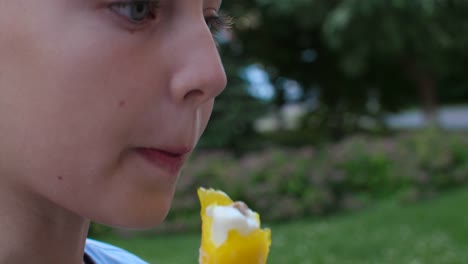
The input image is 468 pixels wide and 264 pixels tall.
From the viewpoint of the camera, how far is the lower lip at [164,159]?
2.65 ft

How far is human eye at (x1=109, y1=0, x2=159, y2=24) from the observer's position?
0.78 metres

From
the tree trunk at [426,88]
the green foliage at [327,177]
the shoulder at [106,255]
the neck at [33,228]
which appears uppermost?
the neck at [33,228]

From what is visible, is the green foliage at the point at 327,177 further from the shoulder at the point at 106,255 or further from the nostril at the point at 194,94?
the nostril at the point at 194,94

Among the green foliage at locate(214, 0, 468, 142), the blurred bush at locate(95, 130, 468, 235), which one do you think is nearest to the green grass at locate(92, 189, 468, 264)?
the blurred bush at locate(95, 130, 468, 235)

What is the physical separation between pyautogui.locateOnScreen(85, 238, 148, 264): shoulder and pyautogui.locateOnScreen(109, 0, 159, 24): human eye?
51 centimetres

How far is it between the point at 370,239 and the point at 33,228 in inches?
250

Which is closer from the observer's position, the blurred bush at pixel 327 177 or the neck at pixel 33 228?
the neck at pixel 33 228

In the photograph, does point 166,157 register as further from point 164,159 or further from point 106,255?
point 106,255

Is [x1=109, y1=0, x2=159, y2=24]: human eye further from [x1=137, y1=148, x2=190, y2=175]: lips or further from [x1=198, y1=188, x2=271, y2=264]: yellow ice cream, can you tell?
[x1=198, y1=188, x2=271, y2=264]: yellow ice cream

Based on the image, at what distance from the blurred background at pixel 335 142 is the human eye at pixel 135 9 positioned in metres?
2.42

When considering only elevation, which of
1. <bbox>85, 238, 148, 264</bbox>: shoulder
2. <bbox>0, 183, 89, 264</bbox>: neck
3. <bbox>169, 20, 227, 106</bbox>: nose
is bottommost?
<bbox>85, 238, 148, 264</bbox>: shoulder

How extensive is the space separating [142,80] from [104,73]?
47mm

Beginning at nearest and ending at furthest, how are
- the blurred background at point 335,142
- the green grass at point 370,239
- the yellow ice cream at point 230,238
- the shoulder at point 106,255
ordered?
1. the yellow ice cream at point 230,238
2. the shoulder at point 106,255
3. the green grass at point 370,239
4. the blurred background at point 335,142

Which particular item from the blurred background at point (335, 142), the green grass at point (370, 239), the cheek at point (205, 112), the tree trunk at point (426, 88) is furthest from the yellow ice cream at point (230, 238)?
the tree trunk at point (426, 88)
